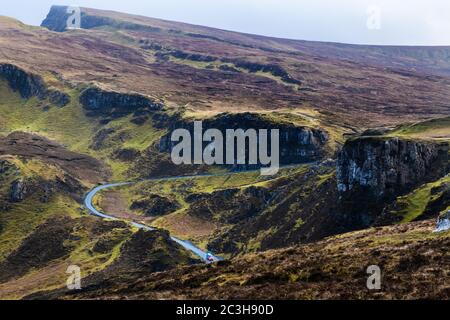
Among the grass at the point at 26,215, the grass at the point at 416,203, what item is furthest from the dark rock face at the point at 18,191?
the grass at the point at 416,203

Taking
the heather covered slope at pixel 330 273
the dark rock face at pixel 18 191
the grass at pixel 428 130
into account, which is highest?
the grass at pixel 428 130

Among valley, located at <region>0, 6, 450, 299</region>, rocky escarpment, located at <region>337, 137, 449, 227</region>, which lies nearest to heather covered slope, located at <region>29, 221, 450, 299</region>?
valley, located at <region>0, 6, 450, 299</region>

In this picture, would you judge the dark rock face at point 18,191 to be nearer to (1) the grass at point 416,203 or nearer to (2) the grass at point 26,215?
(2) the grass at point 26,215

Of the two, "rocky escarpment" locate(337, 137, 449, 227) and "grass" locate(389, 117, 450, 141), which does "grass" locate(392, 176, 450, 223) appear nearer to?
Result: "rocky escarpment" locate(337, 137, 449, 227)

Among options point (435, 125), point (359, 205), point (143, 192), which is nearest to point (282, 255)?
point (359, 205)

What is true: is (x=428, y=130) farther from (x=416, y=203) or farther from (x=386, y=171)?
(x=416, y=203)
